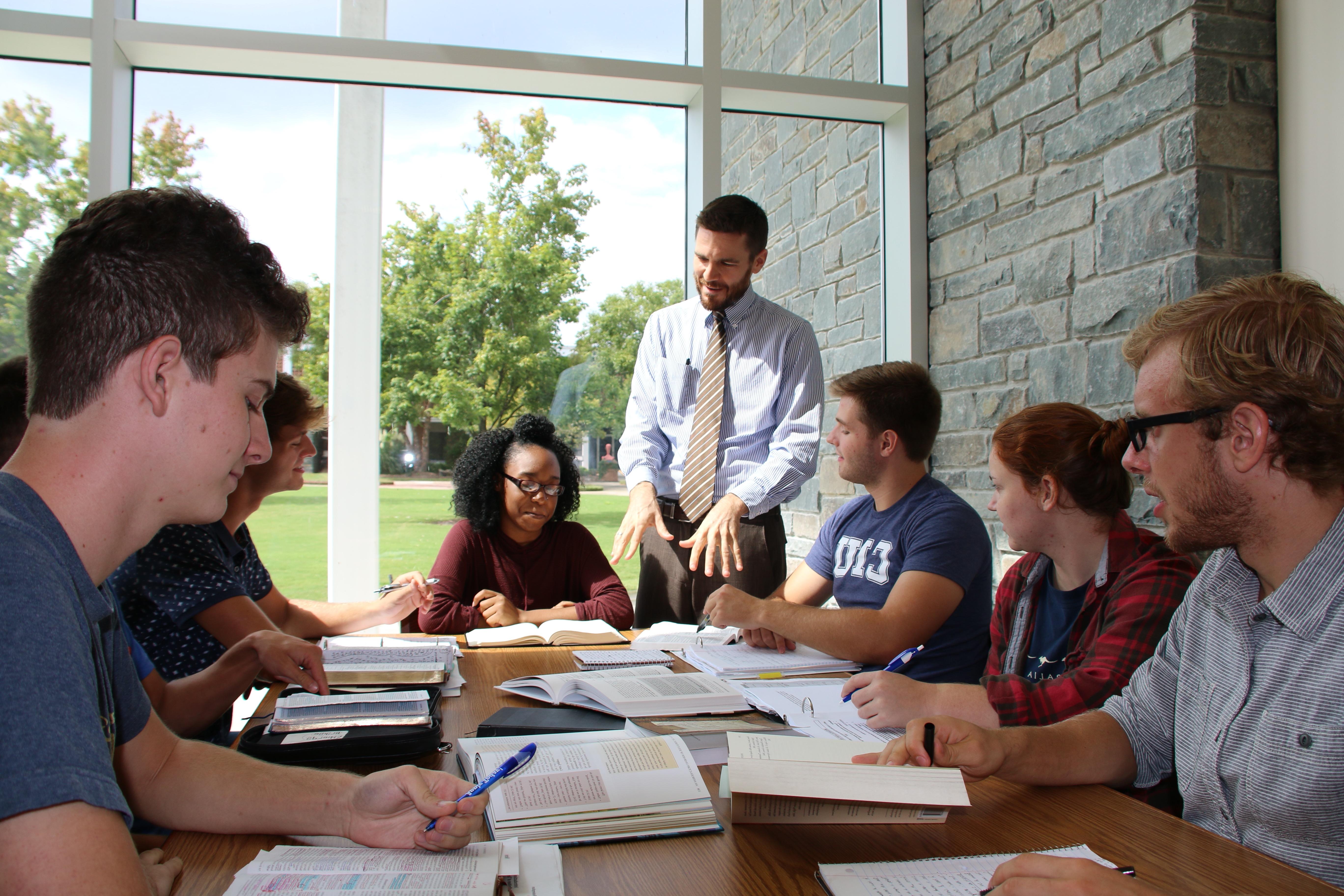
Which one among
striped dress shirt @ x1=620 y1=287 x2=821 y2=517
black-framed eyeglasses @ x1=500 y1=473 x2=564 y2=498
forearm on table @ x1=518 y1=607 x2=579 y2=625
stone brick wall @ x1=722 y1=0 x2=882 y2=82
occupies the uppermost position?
stone brick wall @ x1=722 y1=0 x2=882 y2=82

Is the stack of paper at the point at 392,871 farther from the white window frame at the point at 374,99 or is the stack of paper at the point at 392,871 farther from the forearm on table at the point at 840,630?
the white window frame at the point at 374,99

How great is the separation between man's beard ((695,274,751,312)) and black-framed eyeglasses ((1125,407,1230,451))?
5.64 feet

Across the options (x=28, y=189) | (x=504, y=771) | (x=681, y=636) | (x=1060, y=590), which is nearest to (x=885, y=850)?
(x=504, y=771)

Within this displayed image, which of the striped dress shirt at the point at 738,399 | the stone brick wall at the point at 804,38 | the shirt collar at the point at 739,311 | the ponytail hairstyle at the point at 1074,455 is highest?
the stone brick wall at the point at 804,38

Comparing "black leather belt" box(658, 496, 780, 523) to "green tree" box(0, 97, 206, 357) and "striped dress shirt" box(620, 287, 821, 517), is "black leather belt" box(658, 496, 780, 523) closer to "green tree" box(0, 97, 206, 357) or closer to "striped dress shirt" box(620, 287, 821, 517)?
"striped dress shirt" box(620, 287, 821, 517)

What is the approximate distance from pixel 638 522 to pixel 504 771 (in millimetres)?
1571

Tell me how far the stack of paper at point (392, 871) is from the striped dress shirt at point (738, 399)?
190cm

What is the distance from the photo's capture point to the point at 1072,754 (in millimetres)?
1183

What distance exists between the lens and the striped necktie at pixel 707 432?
286 cm

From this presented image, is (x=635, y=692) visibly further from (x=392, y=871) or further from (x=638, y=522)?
(x=638, y=522)

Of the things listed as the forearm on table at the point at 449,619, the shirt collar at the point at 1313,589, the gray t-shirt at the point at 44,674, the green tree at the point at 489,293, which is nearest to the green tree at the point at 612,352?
the green tree at the point at 489,293

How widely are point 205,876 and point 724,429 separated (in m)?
2.24

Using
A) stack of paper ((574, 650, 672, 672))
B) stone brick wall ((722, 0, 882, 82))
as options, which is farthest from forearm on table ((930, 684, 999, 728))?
stone brick wall ((722, 0, 882, 82))

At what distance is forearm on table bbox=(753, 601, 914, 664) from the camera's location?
1846mm
